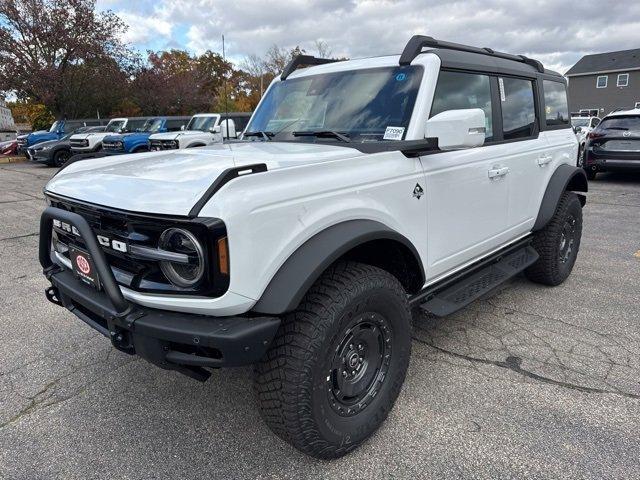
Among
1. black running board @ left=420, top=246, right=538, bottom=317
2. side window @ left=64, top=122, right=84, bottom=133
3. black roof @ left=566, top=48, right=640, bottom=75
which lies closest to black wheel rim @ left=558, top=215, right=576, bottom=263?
black running board @ left=420, top=246, right=538, bottom=317

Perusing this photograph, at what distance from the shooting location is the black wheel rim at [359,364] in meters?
2.25

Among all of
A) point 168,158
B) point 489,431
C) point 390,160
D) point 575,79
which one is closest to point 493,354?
point 489,431

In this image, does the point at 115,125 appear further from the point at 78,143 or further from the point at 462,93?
the point at 462,93

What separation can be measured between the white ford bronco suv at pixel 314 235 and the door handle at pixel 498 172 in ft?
0.07

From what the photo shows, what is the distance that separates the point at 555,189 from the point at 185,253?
349 cm

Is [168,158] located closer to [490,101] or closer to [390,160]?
[390,160]

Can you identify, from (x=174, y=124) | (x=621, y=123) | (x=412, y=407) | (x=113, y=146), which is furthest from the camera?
(x=174, y=124)

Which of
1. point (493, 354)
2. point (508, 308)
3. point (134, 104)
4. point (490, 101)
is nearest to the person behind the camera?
point (493, 354)

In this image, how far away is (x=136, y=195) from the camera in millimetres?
2018

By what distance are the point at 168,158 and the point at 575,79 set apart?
177ft

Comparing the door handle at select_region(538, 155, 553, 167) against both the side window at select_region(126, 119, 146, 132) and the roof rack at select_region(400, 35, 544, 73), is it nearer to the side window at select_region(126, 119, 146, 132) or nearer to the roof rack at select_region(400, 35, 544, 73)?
the roof rack at select_region(400, 35, 544, 73)

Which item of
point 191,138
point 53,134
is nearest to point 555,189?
point 191,138

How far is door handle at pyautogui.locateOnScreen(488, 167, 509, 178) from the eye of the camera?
328cm

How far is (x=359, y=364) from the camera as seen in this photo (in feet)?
7.93
